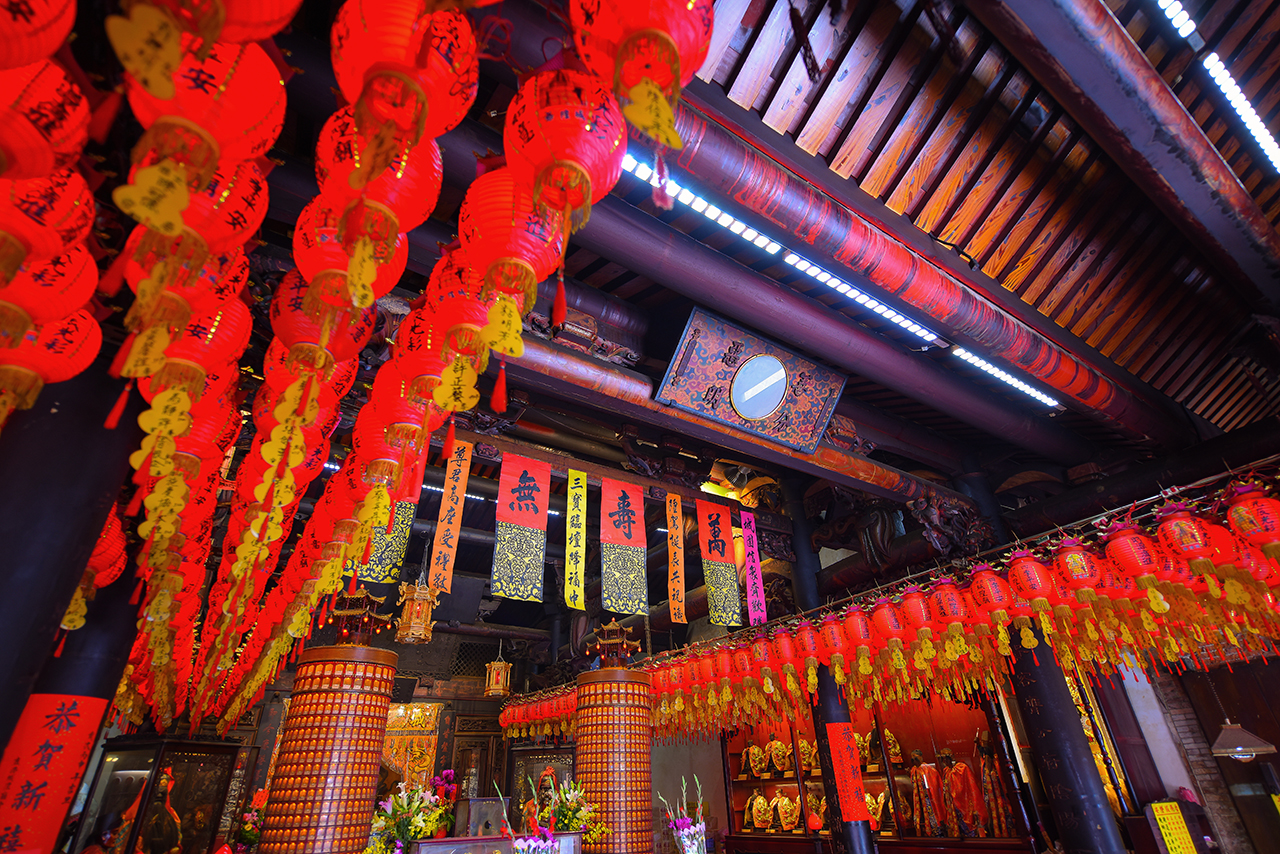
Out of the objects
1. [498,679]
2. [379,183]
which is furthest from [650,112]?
[498,679]

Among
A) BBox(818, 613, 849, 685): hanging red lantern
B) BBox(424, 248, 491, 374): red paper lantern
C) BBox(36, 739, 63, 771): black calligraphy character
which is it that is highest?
BBox(424, 248, 491, 374): red paper lantern

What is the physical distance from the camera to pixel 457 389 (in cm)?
261

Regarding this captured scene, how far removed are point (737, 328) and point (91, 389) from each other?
16.0 ft

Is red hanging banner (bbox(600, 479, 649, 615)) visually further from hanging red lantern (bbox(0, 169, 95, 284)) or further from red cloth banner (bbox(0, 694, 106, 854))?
hanging red lantern (bbox(0, 169, 95, 284))

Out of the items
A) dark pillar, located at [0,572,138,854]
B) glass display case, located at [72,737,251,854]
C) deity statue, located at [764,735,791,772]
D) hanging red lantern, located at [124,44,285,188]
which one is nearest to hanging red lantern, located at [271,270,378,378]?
hanging red lantern, located at [124,44,285,188]

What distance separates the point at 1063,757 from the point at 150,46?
876cm

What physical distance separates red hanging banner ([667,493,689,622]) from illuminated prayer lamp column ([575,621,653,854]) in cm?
139

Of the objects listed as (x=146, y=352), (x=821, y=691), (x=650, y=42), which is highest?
(x=650, y=42)

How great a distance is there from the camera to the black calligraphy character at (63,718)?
393cm

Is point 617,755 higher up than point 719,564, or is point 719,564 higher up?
point 719,564

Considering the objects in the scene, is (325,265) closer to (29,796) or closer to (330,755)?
(29,796)

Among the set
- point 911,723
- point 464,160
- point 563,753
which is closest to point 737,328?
point 464,160

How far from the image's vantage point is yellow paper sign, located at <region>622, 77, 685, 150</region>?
1.70m

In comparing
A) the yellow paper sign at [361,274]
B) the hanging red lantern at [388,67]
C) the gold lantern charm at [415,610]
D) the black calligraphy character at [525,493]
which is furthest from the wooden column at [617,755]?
the hanging red lantern at [388,67]
